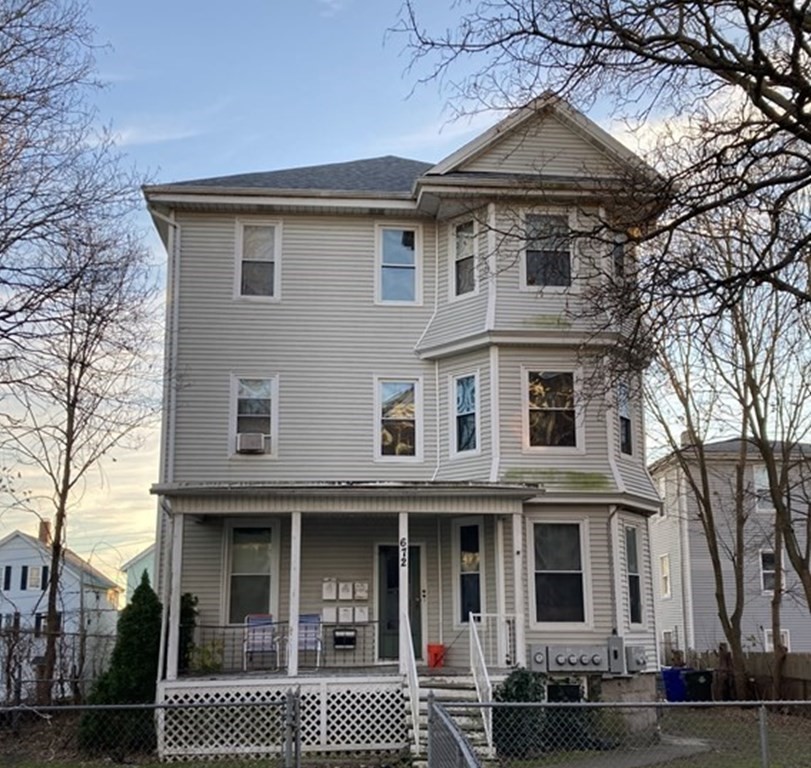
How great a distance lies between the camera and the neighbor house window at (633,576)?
50.9ft

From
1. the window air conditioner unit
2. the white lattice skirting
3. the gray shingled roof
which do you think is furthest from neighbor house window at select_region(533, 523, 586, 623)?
the gray shingled roof

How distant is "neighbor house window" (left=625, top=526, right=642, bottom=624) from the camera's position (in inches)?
611

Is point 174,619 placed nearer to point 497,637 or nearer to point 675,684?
point 497,637

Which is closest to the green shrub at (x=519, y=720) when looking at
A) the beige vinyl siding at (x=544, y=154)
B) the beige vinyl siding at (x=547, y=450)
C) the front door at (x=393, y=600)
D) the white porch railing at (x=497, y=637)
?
the white porch railing at (x=497, y=637)

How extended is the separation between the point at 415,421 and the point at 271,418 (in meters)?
2.49

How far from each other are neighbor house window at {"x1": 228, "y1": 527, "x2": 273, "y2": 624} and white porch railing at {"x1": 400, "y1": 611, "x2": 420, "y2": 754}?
128 inches

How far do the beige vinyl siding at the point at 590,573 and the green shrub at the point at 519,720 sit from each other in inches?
66.0

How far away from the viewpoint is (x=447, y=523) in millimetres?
15695

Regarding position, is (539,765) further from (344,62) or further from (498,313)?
(344,62)

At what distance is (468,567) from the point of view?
603 inches

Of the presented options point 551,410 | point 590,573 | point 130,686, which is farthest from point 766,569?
point 130,686

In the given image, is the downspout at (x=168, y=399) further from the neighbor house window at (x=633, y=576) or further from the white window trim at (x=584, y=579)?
the neighbor house window at (x=633, y=576)

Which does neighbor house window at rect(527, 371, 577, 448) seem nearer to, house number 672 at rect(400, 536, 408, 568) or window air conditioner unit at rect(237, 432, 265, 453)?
house number 672 at rect(400, 536, 408, 568)

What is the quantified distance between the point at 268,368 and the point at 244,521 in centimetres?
266
